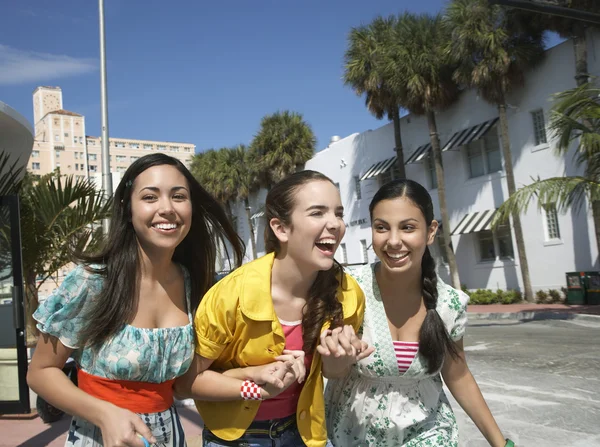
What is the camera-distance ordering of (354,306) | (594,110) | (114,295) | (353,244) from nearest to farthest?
(114,295), (354,306), (594,110), (353,244)

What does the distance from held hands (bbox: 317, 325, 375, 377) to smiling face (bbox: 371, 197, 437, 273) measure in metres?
0.50

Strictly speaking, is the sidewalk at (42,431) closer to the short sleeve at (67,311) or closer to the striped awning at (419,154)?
the short sleeve at (67,311)

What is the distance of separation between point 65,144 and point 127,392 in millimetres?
126131

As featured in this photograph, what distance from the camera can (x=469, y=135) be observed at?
71.5 feet

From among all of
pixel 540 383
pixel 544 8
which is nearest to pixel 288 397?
pixel 540 383

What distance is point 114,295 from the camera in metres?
2.35

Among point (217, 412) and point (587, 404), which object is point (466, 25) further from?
point (217, 412)

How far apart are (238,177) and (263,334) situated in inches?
1476

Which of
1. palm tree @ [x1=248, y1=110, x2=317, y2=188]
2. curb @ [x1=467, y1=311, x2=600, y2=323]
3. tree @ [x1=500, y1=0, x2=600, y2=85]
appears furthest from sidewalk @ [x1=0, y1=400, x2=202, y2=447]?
palm tree @ [x1=248, y1=110, x2=317, y2=188]

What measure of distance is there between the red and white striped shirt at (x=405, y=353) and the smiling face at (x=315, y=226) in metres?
0.58

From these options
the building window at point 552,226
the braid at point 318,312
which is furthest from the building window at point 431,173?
the braid at point 318,312

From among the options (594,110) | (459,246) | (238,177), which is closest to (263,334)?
(594,110)

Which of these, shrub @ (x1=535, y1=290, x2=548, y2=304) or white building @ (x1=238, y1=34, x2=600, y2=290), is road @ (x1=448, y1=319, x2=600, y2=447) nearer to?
shrub @ (x1=535, y1=290, x2=548, y2=304)

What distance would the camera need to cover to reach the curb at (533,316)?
1523 centimetres
